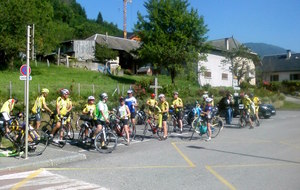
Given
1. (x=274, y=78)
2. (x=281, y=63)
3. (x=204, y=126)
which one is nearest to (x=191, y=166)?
(x=204, y=126)

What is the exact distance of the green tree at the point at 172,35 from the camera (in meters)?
33.3

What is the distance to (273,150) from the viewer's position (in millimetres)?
11125

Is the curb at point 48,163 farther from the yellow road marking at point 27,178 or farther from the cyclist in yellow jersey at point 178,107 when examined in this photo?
the cyclist in yellow jersey at point 178,107

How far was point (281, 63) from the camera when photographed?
62469 millimetres

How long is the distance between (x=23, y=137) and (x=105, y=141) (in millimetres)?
2377

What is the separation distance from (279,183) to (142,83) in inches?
707

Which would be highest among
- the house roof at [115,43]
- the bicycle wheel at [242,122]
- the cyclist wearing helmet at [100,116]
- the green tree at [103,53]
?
the house roof at [115,43]

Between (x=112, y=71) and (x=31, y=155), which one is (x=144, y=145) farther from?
(x=112, y=71)

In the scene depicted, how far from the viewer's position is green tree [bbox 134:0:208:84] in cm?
3331

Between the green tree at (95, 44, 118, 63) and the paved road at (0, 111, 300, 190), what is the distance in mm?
34038

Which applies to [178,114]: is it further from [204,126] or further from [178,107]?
[204,126]

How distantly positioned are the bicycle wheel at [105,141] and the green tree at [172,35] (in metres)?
22.7

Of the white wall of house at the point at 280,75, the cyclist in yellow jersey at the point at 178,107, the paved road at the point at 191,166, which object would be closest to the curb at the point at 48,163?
the paved road at the point at 191,166

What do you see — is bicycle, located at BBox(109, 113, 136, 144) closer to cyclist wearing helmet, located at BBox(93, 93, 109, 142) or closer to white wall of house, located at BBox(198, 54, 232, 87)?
cyclist wearing helmet, located at BBox(93, 93, 109, 142)
